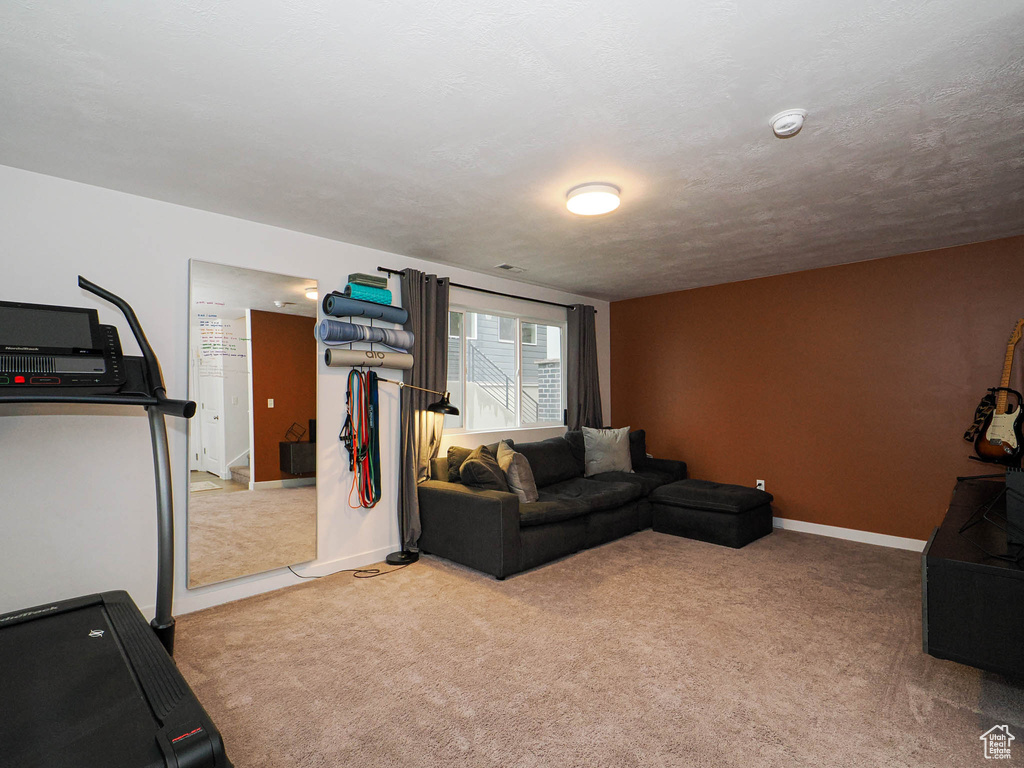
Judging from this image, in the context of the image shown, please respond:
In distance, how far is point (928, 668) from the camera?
98.6 inches

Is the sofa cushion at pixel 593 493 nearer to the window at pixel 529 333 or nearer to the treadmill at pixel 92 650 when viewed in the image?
the window at pixel 529 333

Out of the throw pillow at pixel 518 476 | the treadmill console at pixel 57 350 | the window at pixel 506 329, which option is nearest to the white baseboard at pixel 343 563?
the throw pillow at pixel 518 476

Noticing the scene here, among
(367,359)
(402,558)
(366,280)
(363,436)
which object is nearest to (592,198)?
(366,280)

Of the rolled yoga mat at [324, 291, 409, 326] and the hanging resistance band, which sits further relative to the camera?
the hanging resistance band

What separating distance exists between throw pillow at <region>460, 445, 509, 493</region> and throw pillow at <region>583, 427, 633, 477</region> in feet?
5.34

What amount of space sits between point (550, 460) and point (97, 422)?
3.56m

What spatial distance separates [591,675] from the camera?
8.06 ft

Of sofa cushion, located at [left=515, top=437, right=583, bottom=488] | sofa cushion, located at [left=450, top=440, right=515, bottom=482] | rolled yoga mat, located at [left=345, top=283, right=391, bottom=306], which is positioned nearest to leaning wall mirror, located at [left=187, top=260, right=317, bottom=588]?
rolled yoga mat, located at [left=345, top=283, right=391, bottom=306]

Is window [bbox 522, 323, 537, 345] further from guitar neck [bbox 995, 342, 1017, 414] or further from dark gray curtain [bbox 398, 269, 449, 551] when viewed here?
guitar neck [bbox 995, 342, 1017, 414]

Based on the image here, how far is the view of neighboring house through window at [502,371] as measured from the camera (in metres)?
5.08

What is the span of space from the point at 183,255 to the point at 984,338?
5858 mm

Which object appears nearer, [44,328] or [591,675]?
[44,328]

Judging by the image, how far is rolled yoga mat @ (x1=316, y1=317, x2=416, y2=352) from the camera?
3729 mm

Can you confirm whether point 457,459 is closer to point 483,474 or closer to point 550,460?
point 483,474
